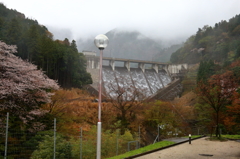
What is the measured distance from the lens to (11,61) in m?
11.8

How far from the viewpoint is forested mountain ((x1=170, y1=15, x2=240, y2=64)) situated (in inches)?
2323

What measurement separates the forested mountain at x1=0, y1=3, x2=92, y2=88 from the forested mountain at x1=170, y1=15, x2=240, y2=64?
41687 mm

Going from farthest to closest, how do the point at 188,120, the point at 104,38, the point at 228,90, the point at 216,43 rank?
1. the point at 216,43
2. the point at 188,120
3. the point at 228,90
4. the point at 104,38

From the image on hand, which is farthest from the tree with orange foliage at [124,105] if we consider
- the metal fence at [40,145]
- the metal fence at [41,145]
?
the metal fence at [40,145]

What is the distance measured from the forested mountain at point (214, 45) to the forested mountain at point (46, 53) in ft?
137

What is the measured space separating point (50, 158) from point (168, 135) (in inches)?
483

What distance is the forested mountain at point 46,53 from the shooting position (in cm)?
2644

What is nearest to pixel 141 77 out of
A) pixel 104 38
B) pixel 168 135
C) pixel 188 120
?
pixel 188 120

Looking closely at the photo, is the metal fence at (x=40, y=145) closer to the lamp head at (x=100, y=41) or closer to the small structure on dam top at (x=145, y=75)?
the lamp head at (x=100, y=41)

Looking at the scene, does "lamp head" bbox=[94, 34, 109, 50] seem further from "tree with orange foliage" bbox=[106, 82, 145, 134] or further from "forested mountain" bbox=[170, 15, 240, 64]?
"forested mountain" bbox=[170, 15, 240, 64]

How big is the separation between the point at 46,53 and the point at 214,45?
55153 millimetres

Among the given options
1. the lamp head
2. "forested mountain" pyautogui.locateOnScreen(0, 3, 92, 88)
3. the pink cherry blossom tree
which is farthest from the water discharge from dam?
the lamp head

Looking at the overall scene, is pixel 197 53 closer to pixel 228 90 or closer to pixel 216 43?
pixel 216 43

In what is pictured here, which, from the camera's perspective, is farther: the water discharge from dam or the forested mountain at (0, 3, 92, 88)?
the water discharge from dam
